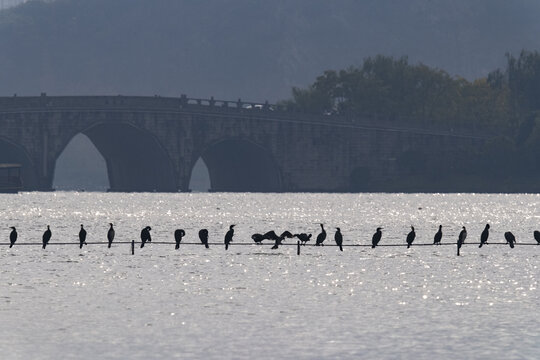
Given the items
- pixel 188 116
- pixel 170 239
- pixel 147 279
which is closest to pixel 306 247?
pixel 170 239

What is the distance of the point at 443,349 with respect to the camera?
118ft

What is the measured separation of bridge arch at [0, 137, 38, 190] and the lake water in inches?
4156

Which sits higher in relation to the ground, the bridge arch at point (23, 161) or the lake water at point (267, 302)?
the bridge arch at point (23, 161)

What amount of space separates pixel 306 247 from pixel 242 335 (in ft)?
126

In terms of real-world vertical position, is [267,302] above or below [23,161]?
below

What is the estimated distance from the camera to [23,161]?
191000 millimetres

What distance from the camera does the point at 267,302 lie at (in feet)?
151

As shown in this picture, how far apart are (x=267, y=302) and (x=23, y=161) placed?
149 m

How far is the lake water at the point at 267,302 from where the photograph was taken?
36.1 m

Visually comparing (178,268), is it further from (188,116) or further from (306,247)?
(188,116)

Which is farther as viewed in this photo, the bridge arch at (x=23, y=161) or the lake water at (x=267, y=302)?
the bridge arch at (x=23, y=161)

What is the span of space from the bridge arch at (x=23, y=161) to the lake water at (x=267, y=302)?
105564 mm

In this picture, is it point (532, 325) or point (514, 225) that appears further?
point (514, 225)

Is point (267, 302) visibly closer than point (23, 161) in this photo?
Yes
